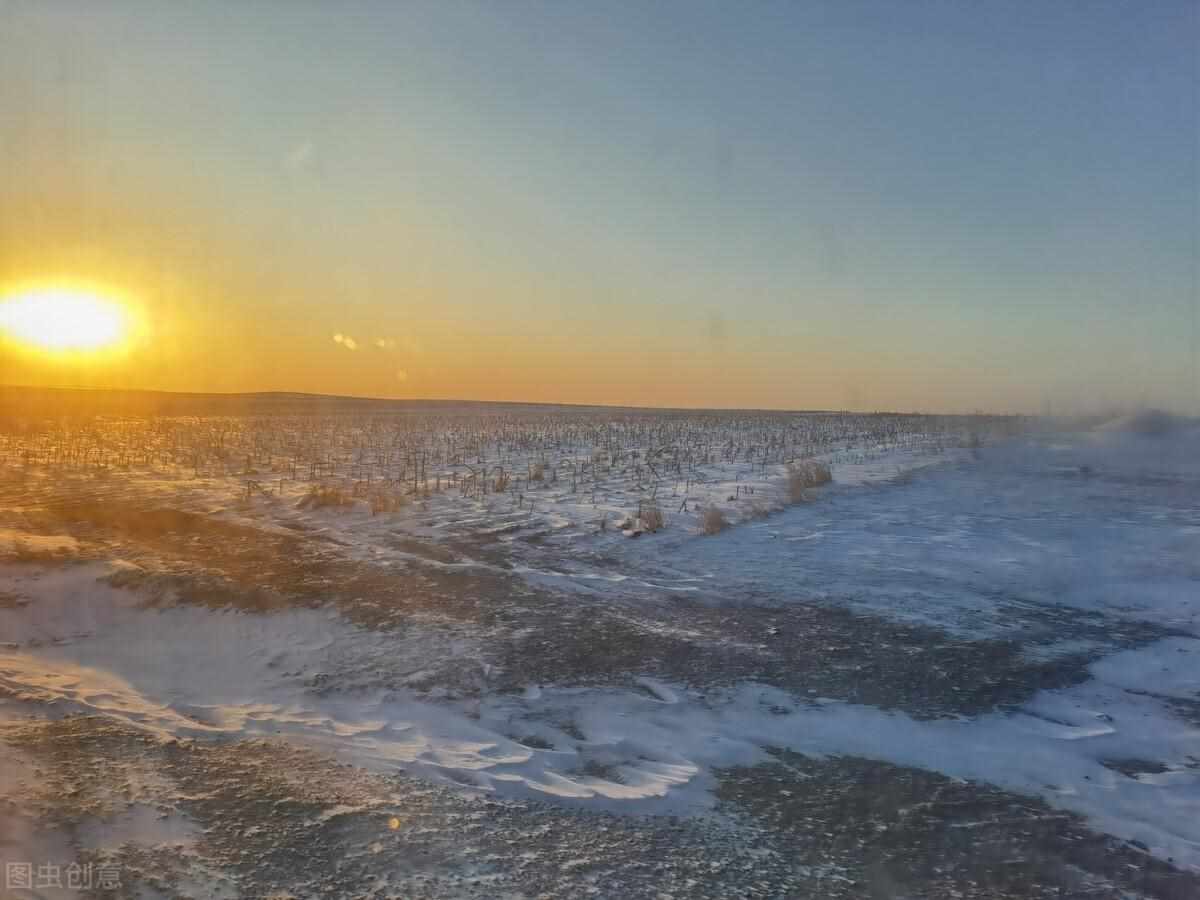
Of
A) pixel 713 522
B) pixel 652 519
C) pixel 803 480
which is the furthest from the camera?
pixel 803 480

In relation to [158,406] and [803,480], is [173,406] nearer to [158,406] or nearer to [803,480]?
[158,406]

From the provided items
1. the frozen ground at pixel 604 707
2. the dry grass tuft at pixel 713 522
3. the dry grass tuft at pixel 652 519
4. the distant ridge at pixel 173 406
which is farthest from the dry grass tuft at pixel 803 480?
the distant ridge at pixel 173 406

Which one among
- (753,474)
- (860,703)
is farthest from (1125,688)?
(753,474)

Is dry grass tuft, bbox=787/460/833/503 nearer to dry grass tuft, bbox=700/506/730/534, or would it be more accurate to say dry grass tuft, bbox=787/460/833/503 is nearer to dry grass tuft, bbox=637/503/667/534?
dry grass tuft, bbox=700/506/730/534

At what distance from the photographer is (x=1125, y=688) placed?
6137 millimetres

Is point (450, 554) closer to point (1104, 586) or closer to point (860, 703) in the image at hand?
point (860, 703)

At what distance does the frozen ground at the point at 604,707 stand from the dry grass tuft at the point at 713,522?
0.25 meters

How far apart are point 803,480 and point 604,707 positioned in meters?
10.6

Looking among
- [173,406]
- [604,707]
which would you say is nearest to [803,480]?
[604,707]

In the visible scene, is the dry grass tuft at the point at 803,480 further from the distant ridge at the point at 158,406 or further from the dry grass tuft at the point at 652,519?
the distant ridge at the point at 158,406

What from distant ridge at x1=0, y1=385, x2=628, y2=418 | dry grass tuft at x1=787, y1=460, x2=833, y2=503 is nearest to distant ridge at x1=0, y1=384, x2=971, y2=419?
distant ridge at x1=0, y1=385, x2=628, y2=418

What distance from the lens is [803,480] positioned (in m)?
15.5

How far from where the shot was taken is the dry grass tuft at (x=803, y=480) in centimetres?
1403

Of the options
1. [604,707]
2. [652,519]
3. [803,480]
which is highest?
[803,480]
